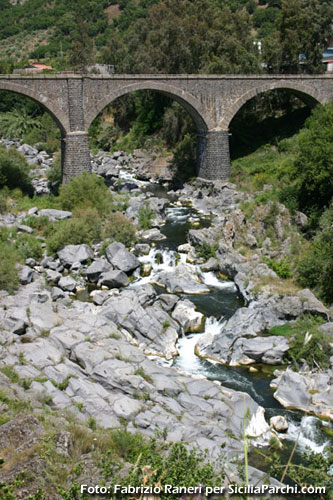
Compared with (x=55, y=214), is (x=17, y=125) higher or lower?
higher

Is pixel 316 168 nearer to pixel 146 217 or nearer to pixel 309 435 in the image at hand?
pixel 146 217

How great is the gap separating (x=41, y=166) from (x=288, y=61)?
65.2 ft

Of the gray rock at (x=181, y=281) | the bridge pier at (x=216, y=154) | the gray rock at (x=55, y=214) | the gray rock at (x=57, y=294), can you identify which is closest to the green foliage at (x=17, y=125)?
the bridge pier at (x=216, y=154)

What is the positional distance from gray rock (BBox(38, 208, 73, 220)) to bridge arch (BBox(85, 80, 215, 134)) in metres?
6.35

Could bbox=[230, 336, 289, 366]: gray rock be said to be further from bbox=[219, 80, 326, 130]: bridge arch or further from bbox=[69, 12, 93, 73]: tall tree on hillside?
bbox=[69, 12, 93, 73]: tall tree on hillside

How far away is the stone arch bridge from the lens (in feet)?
92.3

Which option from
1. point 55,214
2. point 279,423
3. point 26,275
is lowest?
point 279,423

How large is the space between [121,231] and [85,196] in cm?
411

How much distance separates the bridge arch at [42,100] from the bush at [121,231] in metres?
8.06

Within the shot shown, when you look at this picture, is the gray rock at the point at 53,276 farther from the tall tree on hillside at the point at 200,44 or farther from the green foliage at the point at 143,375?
the tall tree on hillside at the point at 200,44

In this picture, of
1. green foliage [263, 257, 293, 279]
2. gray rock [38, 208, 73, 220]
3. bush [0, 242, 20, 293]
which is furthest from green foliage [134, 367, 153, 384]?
gray rock [38, 208, 73, 220]

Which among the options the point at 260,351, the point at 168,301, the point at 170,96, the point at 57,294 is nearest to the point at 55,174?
the point at 170,96

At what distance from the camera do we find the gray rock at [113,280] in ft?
62.8

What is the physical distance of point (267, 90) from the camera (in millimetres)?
32906
